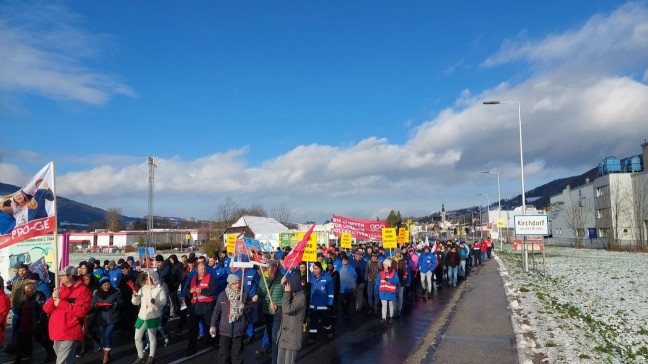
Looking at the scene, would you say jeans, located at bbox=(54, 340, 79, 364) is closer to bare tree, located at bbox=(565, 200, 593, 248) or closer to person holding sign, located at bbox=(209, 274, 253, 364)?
person holding sign, located at bbox=(209, 274, 253, 364)

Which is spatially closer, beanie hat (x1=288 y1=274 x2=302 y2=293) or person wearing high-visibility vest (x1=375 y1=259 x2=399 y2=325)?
beanie hat (x1=288 y1=274 x2=302 y2=293)

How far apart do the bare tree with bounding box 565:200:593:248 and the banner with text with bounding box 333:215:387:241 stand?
51.4m

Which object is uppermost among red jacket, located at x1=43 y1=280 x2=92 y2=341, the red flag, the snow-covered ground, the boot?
the red flag

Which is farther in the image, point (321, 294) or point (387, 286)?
point (387, 286)

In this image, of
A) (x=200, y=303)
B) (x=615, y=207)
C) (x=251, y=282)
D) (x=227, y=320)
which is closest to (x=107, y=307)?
(x=200, y=303)

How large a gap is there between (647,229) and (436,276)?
51.6 meters

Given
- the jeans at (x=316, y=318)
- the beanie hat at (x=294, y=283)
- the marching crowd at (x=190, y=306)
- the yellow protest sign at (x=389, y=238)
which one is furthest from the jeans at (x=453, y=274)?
the beanie hat at (x=294, y=283)

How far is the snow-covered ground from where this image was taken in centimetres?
904

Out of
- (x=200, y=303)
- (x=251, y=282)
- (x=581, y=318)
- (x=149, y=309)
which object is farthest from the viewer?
(x=581, y=318)

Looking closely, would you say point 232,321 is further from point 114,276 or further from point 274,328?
point 114,276

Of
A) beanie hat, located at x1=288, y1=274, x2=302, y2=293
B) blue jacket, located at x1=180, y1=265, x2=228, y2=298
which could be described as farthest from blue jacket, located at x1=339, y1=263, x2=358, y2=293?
beanie hat, located at x1=288, y1=274, x2=302, y2=293

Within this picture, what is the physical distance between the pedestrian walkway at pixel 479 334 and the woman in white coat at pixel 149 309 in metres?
4.96

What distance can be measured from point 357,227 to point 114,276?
13.4 m

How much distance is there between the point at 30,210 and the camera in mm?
8133
